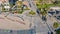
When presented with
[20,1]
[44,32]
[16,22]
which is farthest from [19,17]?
[44,32]

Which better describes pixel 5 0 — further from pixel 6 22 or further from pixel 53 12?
pixel 53 12

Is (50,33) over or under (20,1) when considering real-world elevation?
under

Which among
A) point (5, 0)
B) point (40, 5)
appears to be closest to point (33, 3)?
point (40, 5)

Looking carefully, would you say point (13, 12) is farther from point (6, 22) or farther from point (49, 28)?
point (49, 28)

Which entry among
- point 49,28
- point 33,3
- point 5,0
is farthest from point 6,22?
point 49,28

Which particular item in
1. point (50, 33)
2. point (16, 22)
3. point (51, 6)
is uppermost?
point (51, 6)

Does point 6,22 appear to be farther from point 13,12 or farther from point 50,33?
point 50,33

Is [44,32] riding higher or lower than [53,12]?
lower
